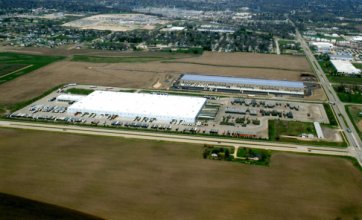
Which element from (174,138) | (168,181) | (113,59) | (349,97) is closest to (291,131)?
(174,138)

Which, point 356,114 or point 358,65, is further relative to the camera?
point 358,65

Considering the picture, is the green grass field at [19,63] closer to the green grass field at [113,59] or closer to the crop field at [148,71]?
the crop field at [148,71]

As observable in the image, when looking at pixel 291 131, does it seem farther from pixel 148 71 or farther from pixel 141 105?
pixel 148 71

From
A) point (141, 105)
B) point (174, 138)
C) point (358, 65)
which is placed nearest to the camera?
point (174, 138)

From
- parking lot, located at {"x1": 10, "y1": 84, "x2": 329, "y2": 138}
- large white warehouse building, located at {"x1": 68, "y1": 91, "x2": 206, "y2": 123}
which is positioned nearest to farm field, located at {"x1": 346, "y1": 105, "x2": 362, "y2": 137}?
parking lot, located at {"x1": 10, "y1": 84, "x2": 329, "y2": 138}

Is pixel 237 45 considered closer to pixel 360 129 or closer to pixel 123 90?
pixel 123 90

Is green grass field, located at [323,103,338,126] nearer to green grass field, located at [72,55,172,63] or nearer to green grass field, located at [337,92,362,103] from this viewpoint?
green grass field, located at [337,92,362,103]

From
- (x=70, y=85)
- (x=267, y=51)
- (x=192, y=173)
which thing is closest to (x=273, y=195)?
(x=192, y=173)
